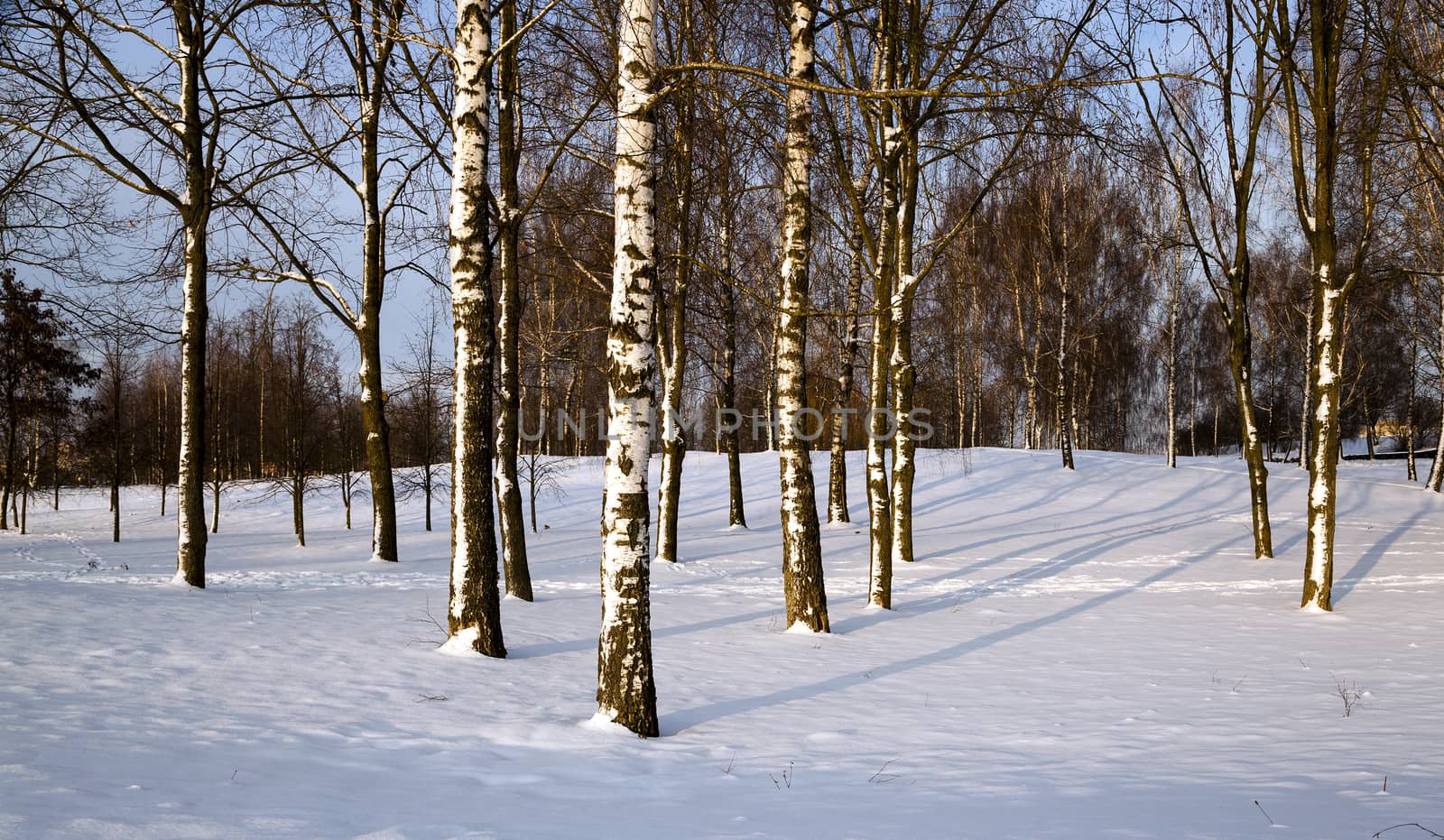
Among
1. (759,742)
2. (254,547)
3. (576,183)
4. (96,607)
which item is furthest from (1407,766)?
(254,547)

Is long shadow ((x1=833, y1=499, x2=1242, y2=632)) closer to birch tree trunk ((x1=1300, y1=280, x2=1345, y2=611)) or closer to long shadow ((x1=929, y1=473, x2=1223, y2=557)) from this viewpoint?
long shadow ((x1=929, y1=473, x2=1223, y2=557))

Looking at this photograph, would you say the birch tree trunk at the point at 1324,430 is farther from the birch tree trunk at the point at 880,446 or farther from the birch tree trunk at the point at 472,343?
the birch tree trunk at the point at 472,343

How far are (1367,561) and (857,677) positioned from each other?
12.9 m

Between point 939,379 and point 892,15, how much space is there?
26288 millimetres

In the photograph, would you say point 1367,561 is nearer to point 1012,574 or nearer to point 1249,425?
point 1249,425

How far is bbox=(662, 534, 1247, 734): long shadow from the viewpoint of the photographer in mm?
6293

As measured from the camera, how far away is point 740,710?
21.4ft

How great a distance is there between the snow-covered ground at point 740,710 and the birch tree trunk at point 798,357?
22.2 inches

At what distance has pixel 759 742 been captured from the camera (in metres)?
5.68

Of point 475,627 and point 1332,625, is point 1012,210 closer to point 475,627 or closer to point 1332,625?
point 1332,625

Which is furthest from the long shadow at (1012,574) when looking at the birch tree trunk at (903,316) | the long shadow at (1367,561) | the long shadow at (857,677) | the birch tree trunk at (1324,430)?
the birch tree trunk at (1324,430)

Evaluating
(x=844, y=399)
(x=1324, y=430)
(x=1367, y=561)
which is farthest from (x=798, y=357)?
(x=1367, y=561)

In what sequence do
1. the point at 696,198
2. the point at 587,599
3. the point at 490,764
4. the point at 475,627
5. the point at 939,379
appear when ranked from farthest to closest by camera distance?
the point at 939,379
the point at 696,198
the point at 587,599
the point at 475,627
the point at 490,764

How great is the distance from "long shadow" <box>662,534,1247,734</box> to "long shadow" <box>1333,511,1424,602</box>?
10.9ft
